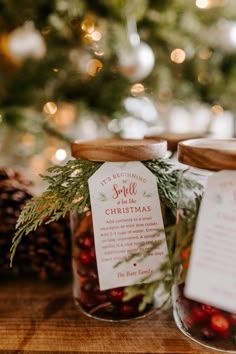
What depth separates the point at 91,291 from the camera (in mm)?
685

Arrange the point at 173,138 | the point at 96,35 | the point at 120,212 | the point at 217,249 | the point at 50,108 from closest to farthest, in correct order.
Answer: the point at 217,249, the point at 120,212, the point at 173,138, the point at 96,35, the point at 50,108

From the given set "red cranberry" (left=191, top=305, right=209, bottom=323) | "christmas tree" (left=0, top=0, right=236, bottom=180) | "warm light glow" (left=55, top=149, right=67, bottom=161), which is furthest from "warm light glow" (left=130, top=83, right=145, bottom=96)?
"red cranberry" (left=191, top=305, right=209, bottom=323)

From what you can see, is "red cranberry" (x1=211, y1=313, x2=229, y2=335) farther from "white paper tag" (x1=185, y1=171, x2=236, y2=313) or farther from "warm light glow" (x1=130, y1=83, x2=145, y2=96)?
"warm light glow" (x1=130, y1=83, x2=145, y2=96)

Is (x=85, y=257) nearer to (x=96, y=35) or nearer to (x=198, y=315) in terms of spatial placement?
(x=198, y=315)

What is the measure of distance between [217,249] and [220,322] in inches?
4.5

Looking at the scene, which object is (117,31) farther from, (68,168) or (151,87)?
(68,168)

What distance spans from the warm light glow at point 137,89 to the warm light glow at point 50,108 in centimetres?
20

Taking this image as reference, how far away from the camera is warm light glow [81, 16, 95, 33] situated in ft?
3.26

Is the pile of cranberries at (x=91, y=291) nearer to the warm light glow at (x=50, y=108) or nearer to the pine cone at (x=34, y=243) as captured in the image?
the pine cone at (x=34, y=243)

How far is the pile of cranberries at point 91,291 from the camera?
670 mm

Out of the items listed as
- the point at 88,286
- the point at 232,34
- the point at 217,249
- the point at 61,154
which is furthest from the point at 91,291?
the point at 232,34

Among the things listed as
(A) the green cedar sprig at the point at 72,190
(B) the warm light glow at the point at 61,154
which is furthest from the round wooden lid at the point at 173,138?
(B) the warm light glow at the point at 61,154

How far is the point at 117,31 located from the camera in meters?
0.93

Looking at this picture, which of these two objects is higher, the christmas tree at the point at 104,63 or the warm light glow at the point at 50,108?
the christmas tree at the point at 104,63
